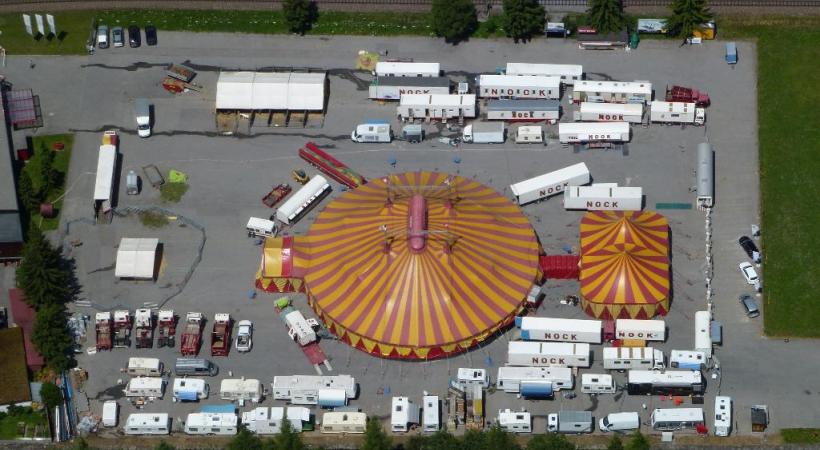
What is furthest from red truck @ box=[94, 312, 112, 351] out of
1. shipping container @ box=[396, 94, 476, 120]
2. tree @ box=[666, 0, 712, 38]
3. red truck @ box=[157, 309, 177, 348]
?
tree @ box=[666, 0, 712, 38]

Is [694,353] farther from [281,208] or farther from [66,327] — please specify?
[66,327]

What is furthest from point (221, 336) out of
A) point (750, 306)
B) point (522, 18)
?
point (522, 18)

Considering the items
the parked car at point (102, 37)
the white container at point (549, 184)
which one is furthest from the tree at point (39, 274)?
the white container at point (549, 184)

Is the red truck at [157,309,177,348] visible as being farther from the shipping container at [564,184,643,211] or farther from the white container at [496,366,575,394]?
the shipping container at [564,184,643,211]

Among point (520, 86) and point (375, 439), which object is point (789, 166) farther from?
point (375, 439)

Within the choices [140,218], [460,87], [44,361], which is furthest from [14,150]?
[460,87]

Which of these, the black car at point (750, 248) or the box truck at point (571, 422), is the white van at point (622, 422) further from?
the black car at point (750, 248)
